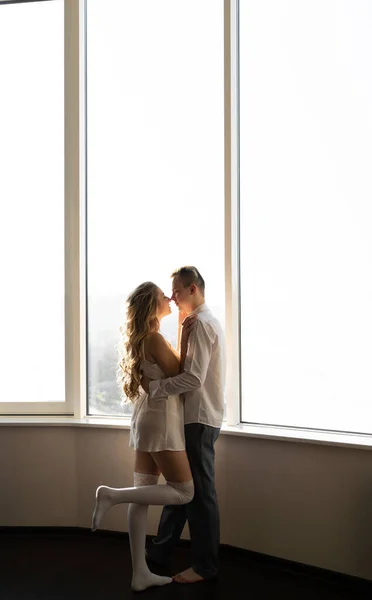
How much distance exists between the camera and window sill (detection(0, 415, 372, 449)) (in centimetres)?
355

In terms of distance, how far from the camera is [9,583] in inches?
143

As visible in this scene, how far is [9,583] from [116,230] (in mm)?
2096

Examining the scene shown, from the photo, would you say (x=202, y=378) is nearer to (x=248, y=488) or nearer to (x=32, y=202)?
(x=248, y=488)

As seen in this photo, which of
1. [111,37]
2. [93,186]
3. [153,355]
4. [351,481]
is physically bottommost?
[351,481]

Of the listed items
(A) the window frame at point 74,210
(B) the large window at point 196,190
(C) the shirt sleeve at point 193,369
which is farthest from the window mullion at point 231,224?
(A) the window frame at point 74,210

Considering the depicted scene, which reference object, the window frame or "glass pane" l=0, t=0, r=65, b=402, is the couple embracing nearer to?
the window frame

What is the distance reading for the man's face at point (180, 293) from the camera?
3729 mm

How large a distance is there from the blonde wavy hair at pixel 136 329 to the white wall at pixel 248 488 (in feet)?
2.33

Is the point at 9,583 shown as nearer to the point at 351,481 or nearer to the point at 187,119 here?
the point at 351,481

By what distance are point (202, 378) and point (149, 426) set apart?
0.35 m

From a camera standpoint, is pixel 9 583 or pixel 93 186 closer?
pixel 9 583

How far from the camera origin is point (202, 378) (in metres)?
3.57

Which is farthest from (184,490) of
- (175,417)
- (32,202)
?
(32,202)

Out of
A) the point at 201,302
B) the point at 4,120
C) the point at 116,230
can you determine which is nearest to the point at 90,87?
the point at 4,120
